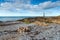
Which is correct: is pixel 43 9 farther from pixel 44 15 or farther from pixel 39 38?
pixel 39 38

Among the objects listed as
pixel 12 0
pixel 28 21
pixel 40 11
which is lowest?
pixel 28 21

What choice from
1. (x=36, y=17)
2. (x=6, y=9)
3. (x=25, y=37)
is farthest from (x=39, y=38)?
(x=6, y=9)

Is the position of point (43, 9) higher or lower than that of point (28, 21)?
higher

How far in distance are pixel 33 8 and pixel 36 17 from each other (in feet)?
0.53

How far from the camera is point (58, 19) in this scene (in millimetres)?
2197

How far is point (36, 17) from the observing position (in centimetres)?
222

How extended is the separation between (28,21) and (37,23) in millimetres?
156

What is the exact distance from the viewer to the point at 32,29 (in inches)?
85.1

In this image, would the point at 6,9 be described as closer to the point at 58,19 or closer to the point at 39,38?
the point at 39,38

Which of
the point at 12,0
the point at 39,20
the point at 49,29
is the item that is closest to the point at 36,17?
the point at 39,20

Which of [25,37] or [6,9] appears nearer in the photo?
[25,37]

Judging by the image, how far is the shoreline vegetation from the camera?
2109 millimetres

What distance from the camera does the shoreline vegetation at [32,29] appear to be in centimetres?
211

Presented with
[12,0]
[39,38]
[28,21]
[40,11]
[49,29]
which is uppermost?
[12,0]
